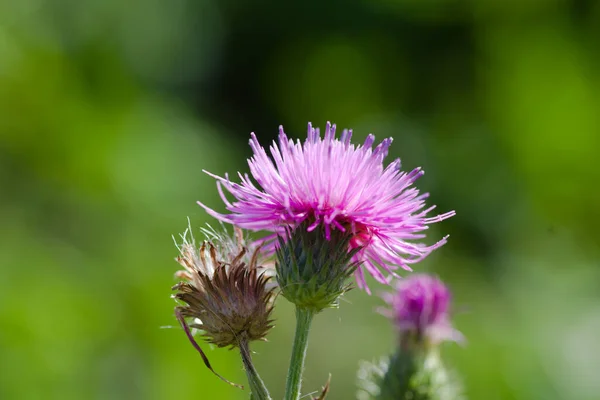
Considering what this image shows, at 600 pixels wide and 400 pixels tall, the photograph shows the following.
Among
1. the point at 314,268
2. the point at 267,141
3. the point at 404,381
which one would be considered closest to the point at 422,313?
the point at 404,381

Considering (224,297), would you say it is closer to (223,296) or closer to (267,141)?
(223,296)

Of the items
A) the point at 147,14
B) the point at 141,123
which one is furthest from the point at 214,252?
the point at 147,14

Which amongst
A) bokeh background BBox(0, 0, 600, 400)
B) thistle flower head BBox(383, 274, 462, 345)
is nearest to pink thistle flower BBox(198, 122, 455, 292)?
thistle flower head BBox(383, 274, 462, 345)

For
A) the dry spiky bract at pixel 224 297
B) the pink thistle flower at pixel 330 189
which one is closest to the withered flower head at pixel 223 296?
the dry spiky bract at pixel 224 297

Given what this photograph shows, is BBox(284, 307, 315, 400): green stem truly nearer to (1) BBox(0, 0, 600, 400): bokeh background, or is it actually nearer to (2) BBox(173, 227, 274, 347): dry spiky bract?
(2) BBox(173, 227, 274, 347): dry spiky bract

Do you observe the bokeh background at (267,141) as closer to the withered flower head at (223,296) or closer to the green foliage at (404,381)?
the green foliage at (404,381)
